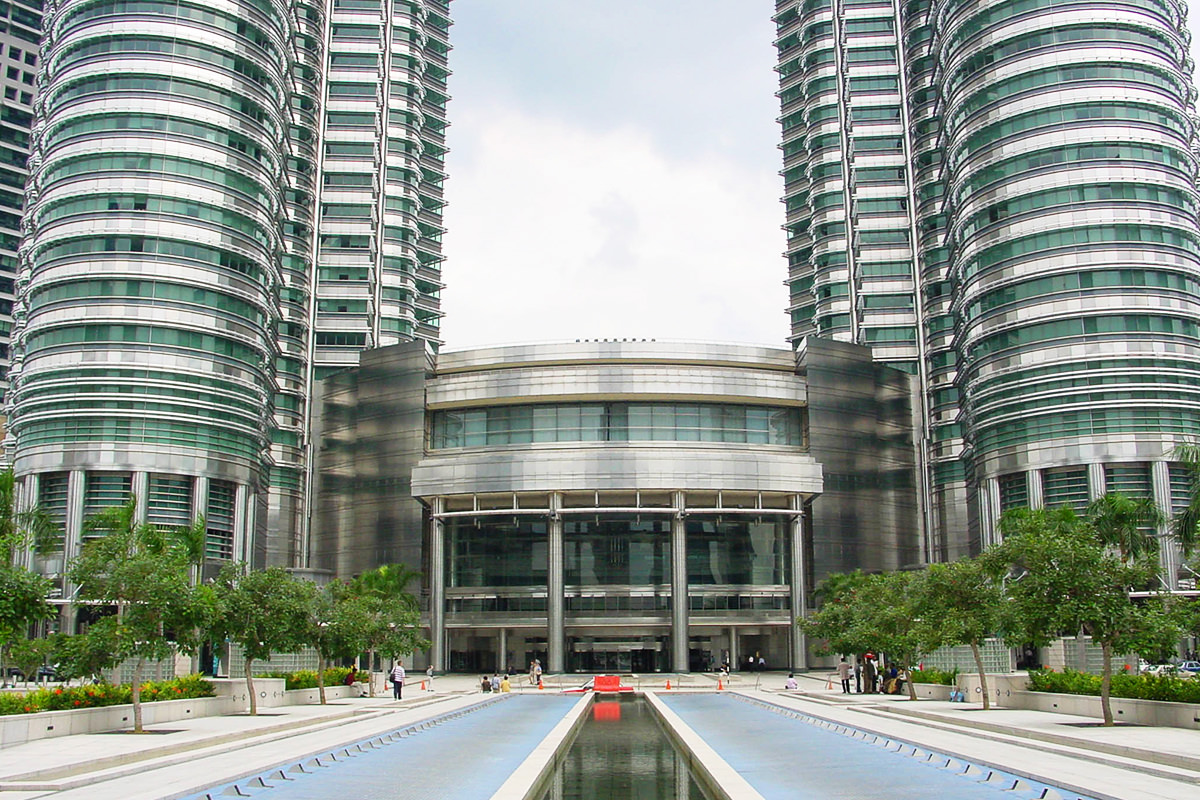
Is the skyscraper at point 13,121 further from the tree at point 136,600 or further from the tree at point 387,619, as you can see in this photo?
the tree at point 136,600

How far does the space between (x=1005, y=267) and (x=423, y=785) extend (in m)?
85.2

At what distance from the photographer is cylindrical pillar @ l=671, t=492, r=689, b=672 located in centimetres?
9412

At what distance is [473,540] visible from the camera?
334 ft

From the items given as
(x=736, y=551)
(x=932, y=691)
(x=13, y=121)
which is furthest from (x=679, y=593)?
(x=13, y=121)

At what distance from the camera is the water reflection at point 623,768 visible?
73.4 ft

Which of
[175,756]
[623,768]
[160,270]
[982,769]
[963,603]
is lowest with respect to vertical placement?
[623,768]

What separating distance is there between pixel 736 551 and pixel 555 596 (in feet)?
56.1

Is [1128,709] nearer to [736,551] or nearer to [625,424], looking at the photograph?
[736,551]

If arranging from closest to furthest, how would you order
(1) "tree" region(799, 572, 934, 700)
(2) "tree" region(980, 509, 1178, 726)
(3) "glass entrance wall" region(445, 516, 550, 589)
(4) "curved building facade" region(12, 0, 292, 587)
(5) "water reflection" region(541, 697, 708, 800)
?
1. (5) "water reflection" region(541, 697, 708, 800)
2. (2) "tree" region(980, 509, 1178, 726)
3. (1) "tree" region(799, 572, 934, 700)
4. (4) "curved building facade" region(12, 0, 292, 587)
5. (3) "glass entrance wall" region(445, 516, 550, 589)

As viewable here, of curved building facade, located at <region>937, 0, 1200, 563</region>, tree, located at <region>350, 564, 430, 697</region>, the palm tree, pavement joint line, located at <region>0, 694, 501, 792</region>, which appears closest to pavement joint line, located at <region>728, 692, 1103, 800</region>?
pavement joint line, located at <region>0, 694, 501, 792</region>

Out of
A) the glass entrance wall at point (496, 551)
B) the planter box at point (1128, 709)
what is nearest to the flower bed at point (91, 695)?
the planter box at point (1128, 709)

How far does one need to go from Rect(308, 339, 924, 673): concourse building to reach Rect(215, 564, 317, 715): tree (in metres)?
54.6

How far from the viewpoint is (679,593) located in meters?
94.9

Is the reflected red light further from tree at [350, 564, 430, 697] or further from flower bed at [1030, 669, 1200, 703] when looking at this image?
flower bed at [1030, 669, 1200, 703]
